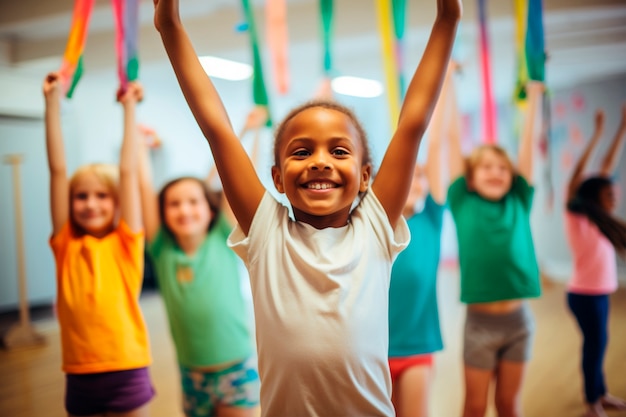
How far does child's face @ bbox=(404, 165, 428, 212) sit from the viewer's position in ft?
5.03

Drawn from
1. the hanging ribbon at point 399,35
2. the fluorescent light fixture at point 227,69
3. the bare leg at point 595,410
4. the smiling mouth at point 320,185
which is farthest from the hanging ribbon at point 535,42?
the fluorescent light fixture at point 227,69

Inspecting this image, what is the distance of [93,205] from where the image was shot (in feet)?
3.97

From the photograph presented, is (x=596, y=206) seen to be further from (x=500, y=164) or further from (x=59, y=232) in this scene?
(x=59, y=232)

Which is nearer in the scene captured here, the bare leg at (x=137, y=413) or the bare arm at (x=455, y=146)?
the bare leg at (x=137, y=413)

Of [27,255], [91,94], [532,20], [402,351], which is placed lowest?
[402,351]

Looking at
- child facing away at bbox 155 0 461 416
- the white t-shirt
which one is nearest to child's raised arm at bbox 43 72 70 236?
child facing away at bbox 155 0 461 416

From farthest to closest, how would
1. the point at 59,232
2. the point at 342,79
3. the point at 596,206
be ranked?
the point at 342,79
the point at 596,206
the point at 59,232

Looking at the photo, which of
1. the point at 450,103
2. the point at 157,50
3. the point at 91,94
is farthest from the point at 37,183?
the point at 91,94

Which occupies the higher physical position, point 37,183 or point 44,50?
point 44,50

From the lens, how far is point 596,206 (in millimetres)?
2119

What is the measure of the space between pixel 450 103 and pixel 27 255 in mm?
1271

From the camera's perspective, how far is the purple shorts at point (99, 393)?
3.83 feet

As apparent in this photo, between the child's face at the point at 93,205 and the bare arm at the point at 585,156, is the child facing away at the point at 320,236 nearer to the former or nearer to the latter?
the child's face at the point at 93,205

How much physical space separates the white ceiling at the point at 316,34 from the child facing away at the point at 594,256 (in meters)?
0.59
